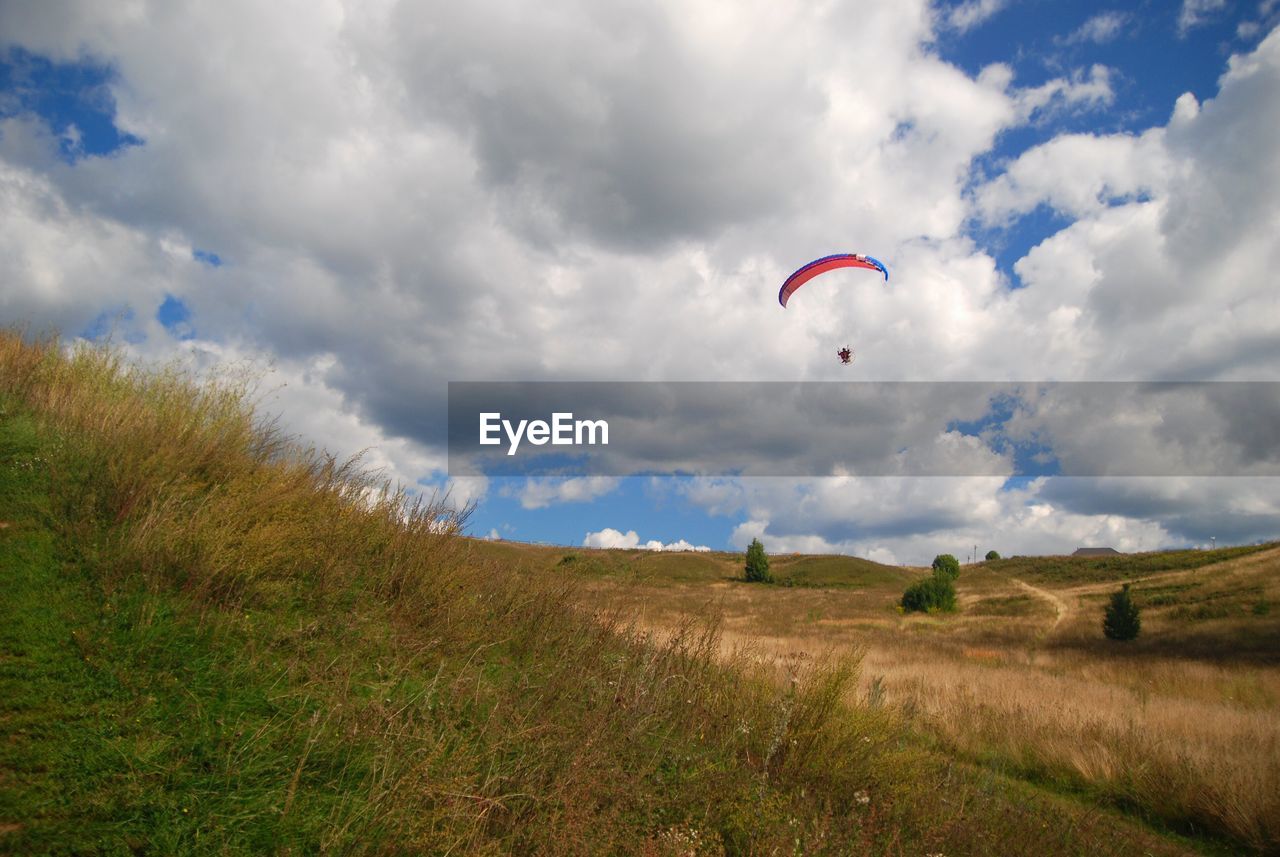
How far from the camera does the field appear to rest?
825 cm

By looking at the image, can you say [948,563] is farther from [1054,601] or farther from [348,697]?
[348,697]

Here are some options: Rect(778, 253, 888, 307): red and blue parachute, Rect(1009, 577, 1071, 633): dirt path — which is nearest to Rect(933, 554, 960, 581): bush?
Rect(1009, 577, 1071, 633): dirt path

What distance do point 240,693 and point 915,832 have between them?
502 cm

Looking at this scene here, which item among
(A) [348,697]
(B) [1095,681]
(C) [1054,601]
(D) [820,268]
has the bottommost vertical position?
(B) [1095,681]

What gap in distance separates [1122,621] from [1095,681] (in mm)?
18274

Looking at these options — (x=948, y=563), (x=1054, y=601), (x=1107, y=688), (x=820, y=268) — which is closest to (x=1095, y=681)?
(x=1107, y=688)

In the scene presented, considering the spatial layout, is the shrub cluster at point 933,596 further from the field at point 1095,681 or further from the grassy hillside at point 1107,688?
the grassy hillside at point 1107,688

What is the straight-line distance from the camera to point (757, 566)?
77.3 metres

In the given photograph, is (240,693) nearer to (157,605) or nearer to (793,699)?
(157,605)

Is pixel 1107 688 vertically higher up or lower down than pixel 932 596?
lower down

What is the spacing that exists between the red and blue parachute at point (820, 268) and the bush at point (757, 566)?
53.9 meters

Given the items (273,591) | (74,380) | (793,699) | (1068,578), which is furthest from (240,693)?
(1068,578)

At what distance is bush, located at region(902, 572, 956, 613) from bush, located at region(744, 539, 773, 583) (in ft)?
76.6

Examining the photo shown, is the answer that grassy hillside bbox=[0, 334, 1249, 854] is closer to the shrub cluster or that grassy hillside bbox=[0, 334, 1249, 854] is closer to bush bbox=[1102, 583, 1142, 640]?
bush bbox=[1102, 583, 1142, 640]
